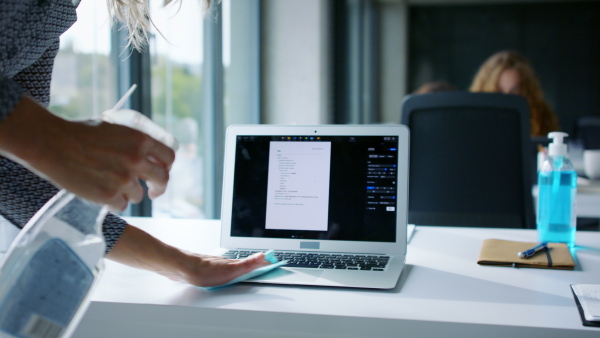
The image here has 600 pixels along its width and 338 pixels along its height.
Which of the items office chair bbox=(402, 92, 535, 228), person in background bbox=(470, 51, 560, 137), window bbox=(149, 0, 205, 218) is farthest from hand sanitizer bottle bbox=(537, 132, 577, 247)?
person in background bbox=(470, 51, 560, 137)

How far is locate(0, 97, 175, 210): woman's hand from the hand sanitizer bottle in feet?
2.79

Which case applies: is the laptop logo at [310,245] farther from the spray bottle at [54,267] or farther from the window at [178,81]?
the window at [178,81]

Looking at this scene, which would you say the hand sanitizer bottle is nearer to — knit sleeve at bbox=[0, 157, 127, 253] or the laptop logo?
the laptop logo

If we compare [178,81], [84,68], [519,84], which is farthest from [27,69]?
[519,84]

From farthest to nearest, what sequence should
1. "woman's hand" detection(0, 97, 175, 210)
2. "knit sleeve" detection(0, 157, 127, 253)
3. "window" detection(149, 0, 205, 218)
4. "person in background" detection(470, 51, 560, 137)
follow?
"person in background" detection(470, 51, 560, 137)
"window" detection(149, 0, 205, 218)
"knit sleeve" detection(0, 157, 127, 253)
"woman's hand" detection(0, 97, 175, 210)

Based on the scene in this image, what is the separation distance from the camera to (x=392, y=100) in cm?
684

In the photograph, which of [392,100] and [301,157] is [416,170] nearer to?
[301,157]

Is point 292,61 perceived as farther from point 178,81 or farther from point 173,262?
point 173,262

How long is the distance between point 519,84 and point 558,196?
2.20 meters

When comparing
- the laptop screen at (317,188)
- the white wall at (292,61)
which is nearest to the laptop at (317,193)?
the laptop screen at (317,188)

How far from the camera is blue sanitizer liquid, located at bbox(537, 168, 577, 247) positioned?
1113 millimetres

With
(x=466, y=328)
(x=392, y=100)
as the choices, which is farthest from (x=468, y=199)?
(x=392, y=100)

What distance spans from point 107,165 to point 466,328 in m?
0.43

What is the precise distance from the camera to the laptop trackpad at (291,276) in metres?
0.85
